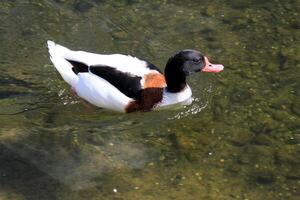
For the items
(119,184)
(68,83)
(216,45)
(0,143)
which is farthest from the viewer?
(216,45)

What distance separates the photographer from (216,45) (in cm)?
927

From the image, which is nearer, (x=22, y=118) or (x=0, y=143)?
(x=0, y=143)

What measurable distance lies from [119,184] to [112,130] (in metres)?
0.95

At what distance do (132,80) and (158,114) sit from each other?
60cm

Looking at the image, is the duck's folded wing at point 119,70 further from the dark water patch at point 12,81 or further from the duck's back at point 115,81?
the dark water patch at point 12,81

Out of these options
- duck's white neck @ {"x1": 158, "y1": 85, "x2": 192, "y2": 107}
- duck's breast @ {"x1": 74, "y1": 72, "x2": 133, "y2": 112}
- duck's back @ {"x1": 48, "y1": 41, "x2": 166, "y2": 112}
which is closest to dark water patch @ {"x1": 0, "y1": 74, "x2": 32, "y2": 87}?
duck's back @ {"x1": 48, "y1": 41, "x2": 166, "y2": 112}

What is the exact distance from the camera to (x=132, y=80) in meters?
7.67

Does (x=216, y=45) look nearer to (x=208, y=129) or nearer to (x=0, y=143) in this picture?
(x=208, y=129)

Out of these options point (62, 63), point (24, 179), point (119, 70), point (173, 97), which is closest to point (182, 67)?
point (173, 97)

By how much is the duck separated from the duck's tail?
0.5 inches

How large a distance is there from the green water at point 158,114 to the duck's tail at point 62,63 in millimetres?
290

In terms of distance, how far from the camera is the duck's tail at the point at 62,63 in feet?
26.7

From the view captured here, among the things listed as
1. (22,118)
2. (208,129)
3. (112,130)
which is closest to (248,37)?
Answer: (208,129)

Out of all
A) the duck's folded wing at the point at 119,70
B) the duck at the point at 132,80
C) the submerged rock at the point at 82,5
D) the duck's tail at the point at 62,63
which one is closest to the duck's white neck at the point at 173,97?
the duck at the point at 132,80
